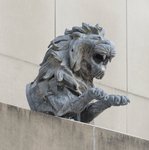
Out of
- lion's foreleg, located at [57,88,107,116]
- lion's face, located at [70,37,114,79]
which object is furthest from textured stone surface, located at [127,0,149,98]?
lion's foreleg, located at [57,88,107,116]

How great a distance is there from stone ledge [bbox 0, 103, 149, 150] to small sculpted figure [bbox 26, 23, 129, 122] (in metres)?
0.25

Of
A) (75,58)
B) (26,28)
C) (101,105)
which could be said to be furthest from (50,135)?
(26,28)

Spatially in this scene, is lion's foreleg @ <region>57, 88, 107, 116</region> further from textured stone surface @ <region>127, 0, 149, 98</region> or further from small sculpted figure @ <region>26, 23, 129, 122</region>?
textured stone surface @ <region>127, 0, 149, 98</region>

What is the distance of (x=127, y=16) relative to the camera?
1075 cm

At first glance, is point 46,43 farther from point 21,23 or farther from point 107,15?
point 107,15

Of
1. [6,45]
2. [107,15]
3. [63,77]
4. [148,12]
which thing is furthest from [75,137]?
[148,12]

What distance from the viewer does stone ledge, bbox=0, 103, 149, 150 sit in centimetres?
581

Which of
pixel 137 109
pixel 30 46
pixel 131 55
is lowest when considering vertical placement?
pixel 137 109

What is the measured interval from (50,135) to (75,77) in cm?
74

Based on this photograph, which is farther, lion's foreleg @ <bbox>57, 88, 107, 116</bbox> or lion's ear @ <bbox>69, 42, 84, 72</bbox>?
lion's ear @ <bbox>69, 42, 84, 72</bbox>

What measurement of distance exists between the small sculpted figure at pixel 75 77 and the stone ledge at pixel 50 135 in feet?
0.81

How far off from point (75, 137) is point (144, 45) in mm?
4982

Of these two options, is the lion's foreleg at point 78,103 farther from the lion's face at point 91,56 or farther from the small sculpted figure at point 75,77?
the lion's face at point 91,56

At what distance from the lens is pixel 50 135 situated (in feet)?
20.0
